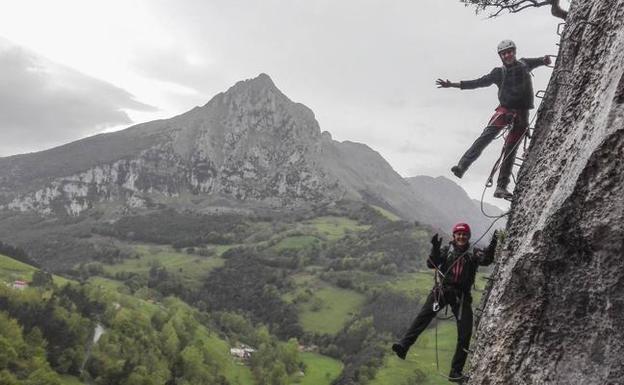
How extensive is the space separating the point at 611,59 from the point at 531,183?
265 cm

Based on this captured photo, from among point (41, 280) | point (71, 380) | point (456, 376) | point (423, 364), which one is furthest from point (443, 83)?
point (41, 280)

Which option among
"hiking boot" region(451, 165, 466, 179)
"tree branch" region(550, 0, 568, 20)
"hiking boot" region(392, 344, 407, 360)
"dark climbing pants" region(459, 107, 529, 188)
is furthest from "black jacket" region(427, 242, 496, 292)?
"tree branch" region(550, 0, 568, 20)

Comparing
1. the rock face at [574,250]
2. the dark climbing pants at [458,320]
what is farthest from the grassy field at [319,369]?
the rock face at [574,250]

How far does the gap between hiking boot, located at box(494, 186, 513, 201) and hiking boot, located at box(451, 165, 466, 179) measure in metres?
1.19

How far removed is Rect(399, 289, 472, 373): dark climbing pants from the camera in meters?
10.9

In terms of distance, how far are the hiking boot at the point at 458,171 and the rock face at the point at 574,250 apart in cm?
416

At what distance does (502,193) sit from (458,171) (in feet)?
5.04

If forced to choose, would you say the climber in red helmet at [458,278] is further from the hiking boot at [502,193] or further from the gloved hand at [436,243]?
the hiking boot at [502,193]

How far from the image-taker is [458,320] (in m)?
11.2

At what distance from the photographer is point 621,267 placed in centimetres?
730

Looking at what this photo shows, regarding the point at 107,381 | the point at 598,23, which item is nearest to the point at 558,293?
the point at 598,23

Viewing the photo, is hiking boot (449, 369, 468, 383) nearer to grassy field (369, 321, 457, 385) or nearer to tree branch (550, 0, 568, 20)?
tree branch (550, 0, 568, 20)

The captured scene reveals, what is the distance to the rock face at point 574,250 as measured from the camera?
7363 millimetres

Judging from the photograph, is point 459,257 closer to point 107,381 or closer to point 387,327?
point 107,381
